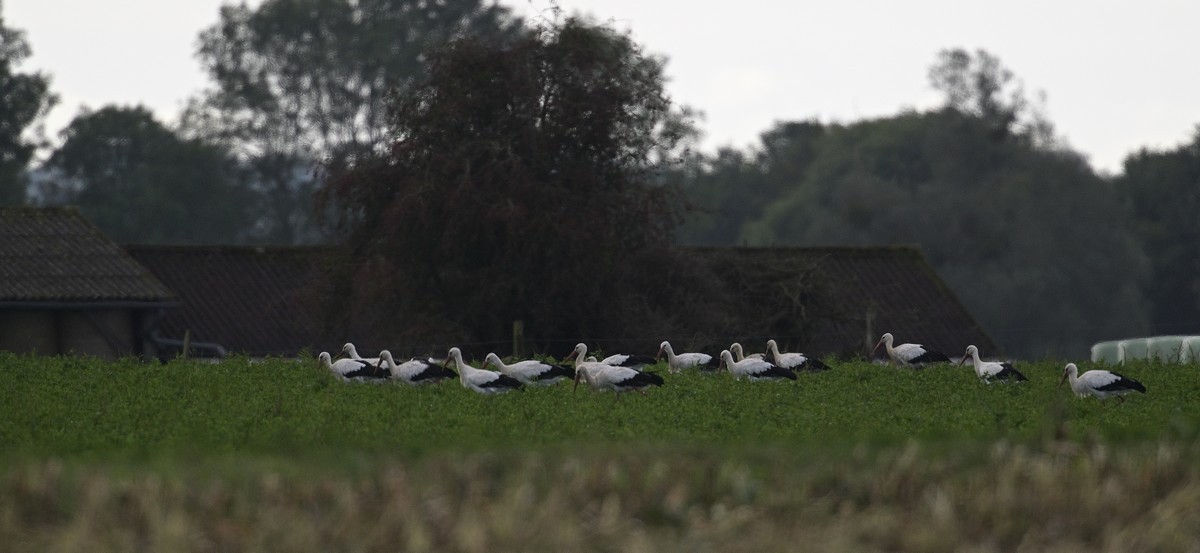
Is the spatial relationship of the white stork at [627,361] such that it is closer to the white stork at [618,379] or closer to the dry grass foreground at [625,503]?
the white stork at [618,379]

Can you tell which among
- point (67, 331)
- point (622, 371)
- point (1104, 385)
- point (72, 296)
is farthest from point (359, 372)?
point (67, 331)

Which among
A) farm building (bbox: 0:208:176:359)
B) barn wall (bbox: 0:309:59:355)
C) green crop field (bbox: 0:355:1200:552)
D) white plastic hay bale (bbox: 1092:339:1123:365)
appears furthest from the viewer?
white plastic hay bale (bbox: 1092:339:1123:365)

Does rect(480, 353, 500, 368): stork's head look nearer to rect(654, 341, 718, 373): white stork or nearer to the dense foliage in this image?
rect(654, 341, 718, 373): white stork

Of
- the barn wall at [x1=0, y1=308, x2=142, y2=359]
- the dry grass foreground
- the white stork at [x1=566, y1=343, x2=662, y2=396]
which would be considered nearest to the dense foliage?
the barn wall at [x1=0, y1=308, x2=142, y2=359]

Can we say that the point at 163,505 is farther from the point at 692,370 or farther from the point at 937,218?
the point at 937,218

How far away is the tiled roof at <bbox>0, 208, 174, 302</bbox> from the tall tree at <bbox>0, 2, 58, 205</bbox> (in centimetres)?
3330

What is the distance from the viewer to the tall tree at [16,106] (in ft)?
246

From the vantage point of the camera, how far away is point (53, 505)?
1160cm

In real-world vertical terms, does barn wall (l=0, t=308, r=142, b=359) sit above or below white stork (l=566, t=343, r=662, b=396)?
above

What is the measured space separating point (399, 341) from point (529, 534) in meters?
25.2

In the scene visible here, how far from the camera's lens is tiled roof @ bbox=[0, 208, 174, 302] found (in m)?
38.6

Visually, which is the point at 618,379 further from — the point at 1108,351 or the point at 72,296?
the point at 1108,351

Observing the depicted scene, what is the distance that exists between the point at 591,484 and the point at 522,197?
76.2ft

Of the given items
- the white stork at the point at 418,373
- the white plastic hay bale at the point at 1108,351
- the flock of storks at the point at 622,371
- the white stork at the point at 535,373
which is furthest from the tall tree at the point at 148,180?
the white stork at the point at 535,373
